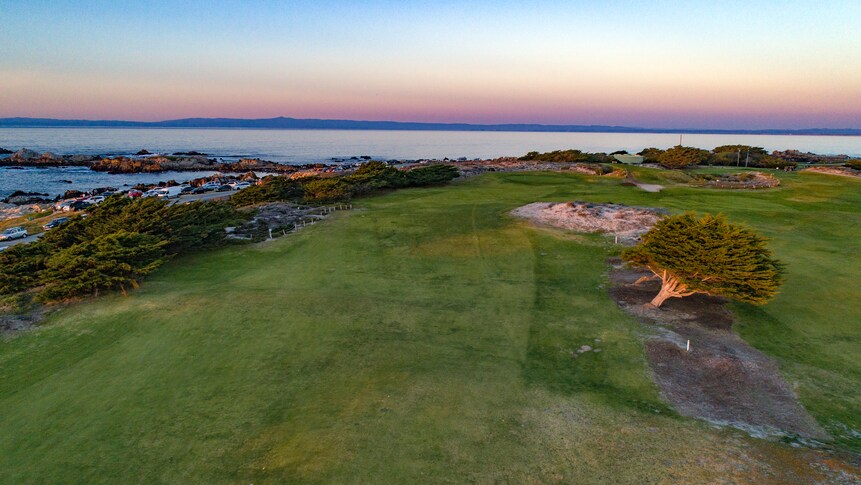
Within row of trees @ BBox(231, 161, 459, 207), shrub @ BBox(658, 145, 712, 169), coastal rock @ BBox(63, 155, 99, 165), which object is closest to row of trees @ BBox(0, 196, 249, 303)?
row of trees @ BBox(231, 161, 459, 207)

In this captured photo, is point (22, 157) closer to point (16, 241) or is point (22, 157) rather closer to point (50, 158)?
point (50, 158)

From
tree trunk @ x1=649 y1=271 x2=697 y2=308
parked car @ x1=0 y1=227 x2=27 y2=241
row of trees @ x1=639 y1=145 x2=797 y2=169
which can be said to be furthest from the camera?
row of trees @ x1=639 y1=145 x2=797 y2=169

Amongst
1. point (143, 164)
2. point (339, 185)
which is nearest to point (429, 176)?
point (339, 185)

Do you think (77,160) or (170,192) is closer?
(170,192)

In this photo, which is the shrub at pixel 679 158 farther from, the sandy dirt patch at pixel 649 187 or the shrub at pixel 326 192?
the shrub at pixel 326 192

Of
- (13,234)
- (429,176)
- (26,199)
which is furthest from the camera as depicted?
(26,199)

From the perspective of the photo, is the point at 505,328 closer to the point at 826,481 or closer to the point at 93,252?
the point at 826,481

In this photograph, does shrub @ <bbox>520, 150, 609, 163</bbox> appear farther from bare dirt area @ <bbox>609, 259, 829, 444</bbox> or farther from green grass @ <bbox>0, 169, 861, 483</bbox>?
bare dirt area @ <bbox>609, 259, 829, 444</bbox>
